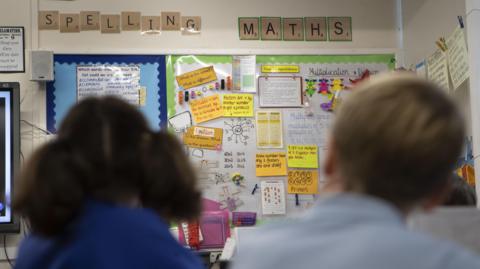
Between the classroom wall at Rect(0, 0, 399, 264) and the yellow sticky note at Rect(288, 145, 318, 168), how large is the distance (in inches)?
20.1

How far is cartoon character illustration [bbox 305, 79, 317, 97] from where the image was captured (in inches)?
123

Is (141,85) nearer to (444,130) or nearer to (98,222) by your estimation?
(98,222)

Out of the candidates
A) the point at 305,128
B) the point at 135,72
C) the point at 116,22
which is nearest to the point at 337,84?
the point at 305,128

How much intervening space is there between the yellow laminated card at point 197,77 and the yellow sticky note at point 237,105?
0.42 feet

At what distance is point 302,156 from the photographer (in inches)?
122

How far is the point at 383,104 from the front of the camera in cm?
70

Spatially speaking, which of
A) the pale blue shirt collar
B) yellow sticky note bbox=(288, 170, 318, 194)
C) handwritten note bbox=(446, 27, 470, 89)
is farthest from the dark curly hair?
yellow sticky note bbox=(288, 170, 318, 194)

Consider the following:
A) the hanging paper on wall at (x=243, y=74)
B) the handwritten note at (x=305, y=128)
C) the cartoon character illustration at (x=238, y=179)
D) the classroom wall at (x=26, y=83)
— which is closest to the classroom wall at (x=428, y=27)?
the handwritten note at (x=305, y=128)

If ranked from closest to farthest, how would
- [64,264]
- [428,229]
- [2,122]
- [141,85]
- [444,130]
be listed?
[444,130], [64,264], [428,229], [2,122], [141,85]

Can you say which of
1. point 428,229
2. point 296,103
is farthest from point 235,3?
point 428,229

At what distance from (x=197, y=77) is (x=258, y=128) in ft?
1.35

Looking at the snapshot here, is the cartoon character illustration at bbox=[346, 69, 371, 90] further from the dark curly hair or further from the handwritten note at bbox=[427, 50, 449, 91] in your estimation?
the dark curly hair

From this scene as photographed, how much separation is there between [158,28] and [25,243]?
223 cm

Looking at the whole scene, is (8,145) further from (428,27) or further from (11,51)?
(428,27)
